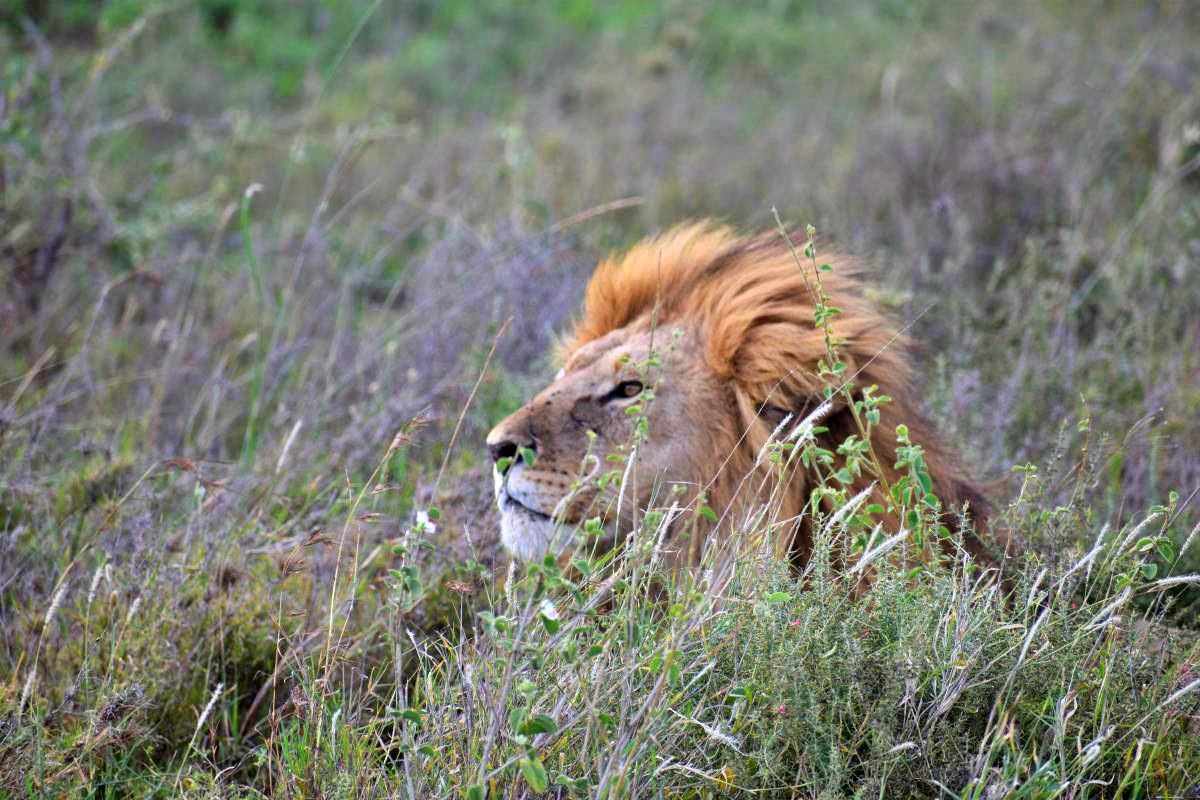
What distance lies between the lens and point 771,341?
3135 millimetres

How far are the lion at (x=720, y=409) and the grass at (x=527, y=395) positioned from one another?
222 mm

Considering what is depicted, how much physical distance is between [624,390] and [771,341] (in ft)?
1.40

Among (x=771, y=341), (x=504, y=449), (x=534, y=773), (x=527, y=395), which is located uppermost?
(x=771, y=341)

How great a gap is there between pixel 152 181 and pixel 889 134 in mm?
4247

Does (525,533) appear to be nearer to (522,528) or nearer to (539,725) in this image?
(522,528)

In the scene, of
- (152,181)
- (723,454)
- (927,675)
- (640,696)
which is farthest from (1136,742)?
(152,181)

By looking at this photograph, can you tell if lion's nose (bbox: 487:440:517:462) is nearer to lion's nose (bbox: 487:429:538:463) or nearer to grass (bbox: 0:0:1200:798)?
lion's nose (bbox: 487:429:538:463)

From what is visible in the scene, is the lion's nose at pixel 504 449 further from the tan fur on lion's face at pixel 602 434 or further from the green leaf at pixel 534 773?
the green leaf at pixel 534 773

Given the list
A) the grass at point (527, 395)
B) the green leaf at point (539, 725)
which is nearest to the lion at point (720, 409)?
the grass at point (527, 395)

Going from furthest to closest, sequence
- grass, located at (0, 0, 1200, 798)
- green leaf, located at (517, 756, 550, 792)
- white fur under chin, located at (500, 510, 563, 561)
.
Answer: white fur under chin, located at (500, 510, 563, 561)
grass, located at (0, 0, 1200, 798)
green leaf, located at (517, 756, 550, 792)

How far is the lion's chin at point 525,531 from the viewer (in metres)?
2.91

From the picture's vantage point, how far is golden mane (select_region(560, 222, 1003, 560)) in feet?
9.84

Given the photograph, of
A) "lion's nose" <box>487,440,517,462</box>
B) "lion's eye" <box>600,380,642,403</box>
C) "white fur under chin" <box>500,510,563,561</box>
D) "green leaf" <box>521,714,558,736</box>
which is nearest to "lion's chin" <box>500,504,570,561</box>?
"white fur under chin" <box>500,510,563,561</box>

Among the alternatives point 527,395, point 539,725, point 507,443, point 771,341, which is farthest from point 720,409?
point 539,725
